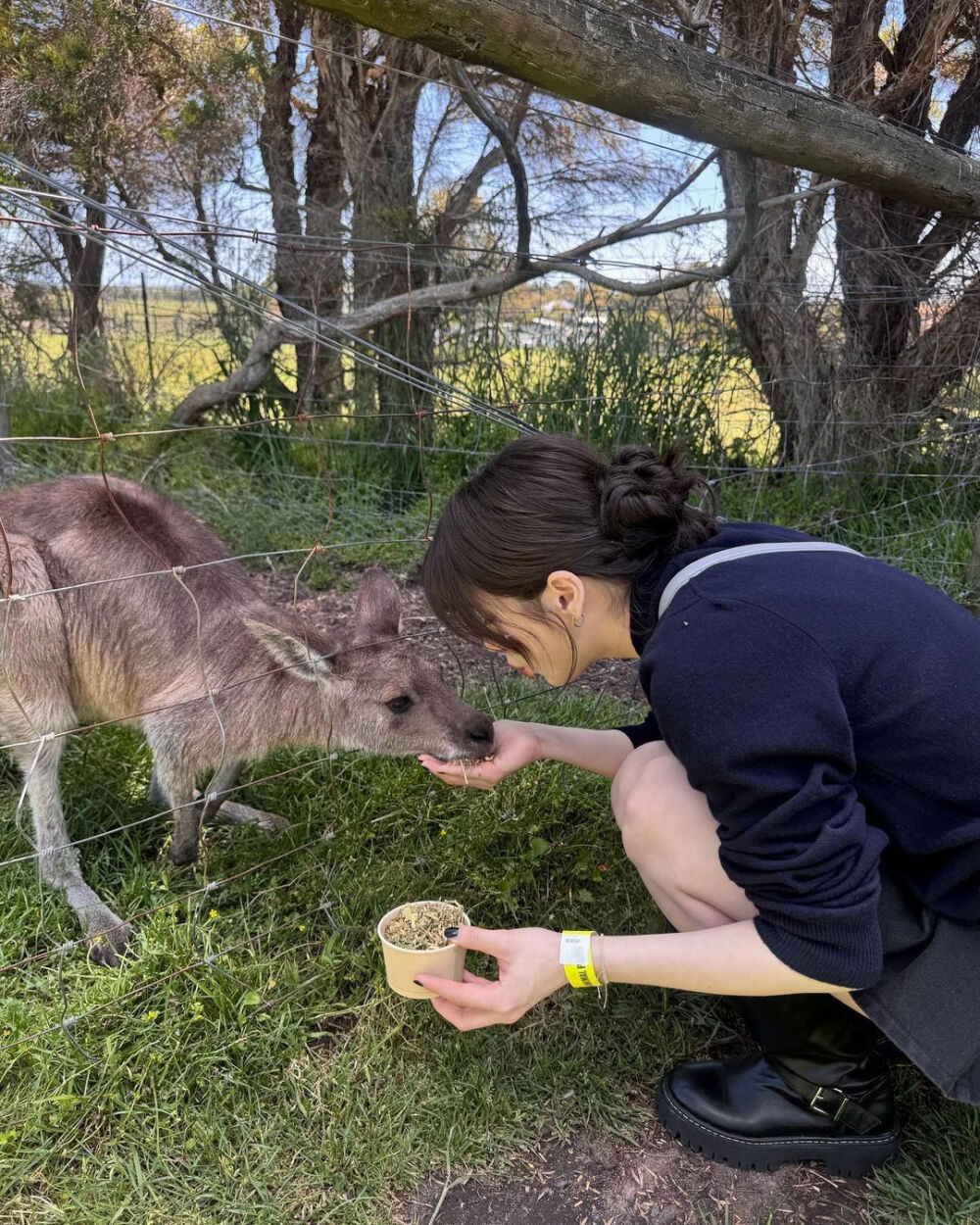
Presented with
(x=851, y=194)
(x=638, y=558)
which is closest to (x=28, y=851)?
(x=638, y=558)

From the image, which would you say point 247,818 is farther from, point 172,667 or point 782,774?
point 782,774

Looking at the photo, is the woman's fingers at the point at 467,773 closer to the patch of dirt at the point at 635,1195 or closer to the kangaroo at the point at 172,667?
the kangaroo at the point at 172,667

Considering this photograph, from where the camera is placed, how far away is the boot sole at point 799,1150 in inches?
76.0

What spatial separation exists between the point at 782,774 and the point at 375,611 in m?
1.71

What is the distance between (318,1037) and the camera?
2.20 metres

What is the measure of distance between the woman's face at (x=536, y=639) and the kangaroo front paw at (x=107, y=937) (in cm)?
123

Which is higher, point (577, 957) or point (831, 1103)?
point (577, 957)

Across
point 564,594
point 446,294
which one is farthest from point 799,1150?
point 446,294

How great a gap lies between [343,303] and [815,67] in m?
2.98

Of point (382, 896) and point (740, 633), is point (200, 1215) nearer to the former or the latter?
point (382, 896)

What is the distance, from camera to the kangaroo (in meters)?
2.70

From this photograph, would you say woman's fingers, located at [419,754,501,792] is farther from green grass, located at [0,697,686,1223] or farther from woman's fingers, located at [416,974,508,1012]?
woman's fingers, located at [416,974,508,1012]

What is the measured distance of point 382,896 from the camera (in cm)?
252

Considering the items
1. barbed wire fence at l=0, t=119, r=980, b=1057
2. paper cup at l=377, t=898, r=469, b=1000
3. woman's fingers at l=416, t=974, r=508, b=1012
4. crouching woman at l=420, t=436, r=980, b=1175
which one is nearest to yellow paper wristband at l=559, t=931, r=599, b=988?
crouching woman at l=420, t=436, r=980, b=1175
